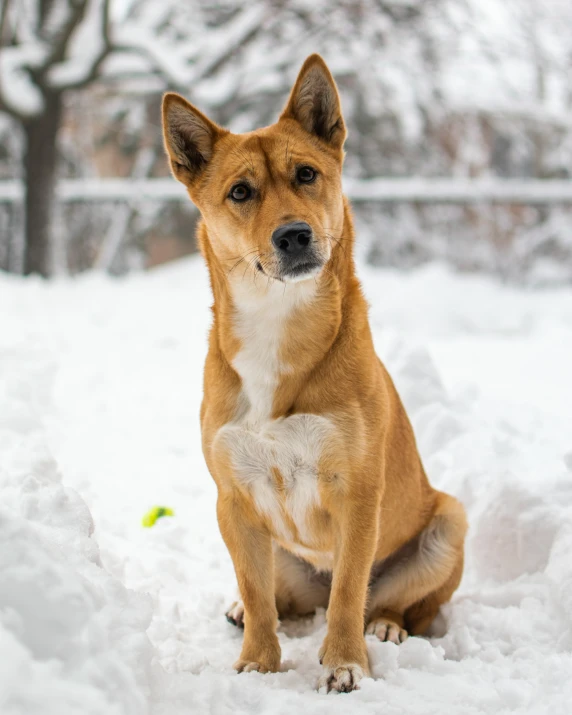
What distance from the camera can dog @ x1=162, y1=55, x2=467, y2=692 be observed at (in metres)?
2.33

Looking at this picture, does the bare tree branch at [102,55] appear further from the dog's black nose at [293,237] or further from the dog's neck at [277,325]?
the dog's black nose at [293,237]

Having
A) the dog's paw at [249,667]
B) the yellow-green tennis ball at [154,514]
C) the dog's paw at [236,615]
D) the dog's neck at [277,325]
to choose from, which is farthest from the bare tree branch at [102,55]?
the dog's paw at [249,667]

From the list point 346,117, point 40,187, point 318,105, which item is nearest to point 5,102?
point 40,187

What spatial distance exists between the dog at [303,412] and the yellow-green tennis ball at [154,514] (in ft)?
2.67

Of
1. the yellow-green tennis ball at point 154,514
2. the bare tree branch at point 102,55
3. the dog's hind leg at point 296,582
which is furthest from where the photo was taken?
the bare tree branch at point 102,55

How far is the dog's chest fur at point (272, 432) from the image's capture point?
231 centimetres

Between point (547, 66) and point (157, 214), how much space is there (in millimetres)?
6935

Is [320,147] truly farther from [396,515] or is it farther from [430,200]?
[430,200]

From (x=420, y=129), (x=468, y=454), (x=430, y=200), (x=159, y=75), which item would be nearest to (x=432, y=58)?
(x=420, y=129)

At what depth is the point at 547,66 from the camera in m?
12.8

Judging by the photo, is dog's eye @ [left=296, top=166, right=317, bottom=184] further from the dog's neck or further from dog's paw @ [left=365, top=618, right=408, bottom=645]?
dog's paw @ [left=365, top=618, right=408, bottom=645]

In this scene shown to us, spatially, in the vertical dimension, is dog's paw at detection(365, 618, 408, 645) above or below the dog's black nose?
below

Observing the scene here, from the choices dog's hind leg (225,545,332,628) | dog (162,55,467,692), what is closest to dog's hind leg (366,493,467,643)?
dog (162,55,467,692)

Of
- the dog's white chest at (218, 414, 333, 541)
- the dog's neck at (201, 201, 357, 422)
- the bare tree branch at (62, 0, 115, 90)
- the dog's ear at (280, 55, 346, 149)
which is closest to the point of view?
the dog's white chest at (218, 414, 333, 541)
